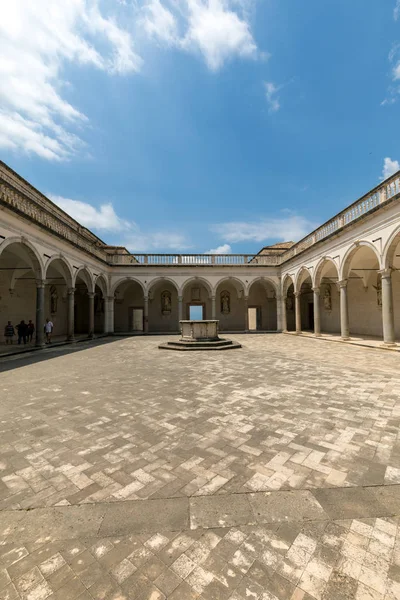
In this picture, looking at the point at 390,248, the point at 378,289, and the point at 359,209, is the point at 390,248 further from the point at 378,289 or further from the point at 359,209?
the point at 378,289

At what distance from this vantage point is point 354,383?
6.23 meters

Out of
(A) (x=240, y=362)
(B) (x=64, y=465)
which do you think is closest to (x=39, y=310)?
(A) (x=240, y=362)

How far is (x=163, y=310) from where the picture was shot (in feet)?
84.6

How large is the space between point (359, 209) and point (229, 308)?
14822 millimetres

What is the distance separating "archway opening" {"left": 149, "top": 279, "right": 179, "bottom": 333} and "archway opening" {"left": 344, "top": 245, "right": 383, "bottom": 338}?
14987mm

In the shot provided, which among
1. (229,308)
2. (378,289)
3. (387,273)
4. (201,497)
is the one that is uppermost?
(387,273)

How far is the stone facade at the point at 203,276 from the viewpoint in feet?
39.1

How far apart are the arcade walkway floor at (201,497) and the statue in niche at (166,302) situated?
20.4 m

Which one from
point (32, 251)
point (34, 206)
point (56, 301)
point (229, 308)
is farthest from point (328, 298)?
point (56, 301)

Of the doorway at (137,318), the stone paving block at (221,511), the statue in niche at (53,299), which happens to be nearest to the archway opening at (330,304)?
the doorway at (137,318)

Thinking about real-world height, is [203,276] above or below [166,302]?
above

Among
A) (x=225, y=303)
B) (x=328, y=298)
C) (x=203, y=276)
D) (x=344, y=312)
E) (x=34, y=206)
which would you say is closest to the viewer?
(x=34, y=206)

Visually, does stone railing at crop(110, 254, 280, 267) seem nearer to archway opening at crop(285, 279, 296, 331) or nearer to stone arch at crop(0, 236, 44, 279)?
→ archway opening at crop(285, 279, 296, 331)

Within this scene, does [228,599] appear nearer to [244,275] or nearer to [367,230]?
[367,230]
